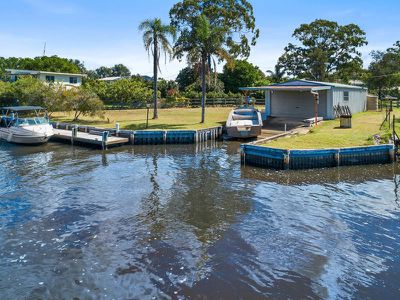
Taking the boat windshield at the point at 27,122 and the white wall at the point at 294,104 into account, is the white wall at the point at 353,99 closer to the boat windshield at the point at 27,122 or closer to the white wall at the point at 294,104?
the white wall at the point at 294,104

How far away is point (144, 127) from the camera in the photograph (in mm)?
31531

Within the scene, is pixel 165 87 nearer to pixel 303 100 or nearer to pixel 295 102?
pixel 295 102

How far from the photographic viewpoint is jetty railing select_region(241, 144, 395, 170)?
19.9 m

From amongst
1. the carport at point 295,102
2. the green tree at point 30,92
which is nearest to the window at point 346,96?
the carport at point 295,102

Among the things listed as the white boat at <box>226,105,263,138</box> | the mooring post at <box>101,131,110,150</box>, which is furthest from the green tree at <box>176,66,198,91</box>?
the mooring post at <box>101,131,110,150</box>

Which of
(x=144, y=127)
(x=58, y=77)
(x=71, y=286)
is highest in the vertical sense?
(x=58, y=77)

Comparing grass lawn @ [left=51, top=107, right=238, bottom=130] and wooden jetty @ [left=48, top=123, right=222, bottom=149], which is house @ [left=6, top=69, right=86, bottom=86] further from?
wooden jetty @ [left=48, top=123, right=222, bottom=149]

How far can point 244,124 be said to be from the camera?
94.6 feet

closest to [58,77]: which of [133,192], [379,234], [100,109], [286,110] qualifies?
[100,109]

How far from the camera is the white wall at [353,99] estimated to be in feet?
114

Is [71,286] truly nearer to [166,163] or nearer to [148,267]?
[148,267]

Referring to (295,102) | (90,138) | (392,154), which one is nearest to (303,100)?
(295,102)

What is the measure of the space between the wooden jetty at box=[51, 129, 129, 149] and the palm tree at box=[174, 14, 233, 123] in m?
9.51

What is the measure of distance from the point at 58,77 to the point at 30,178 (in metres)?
44.7
